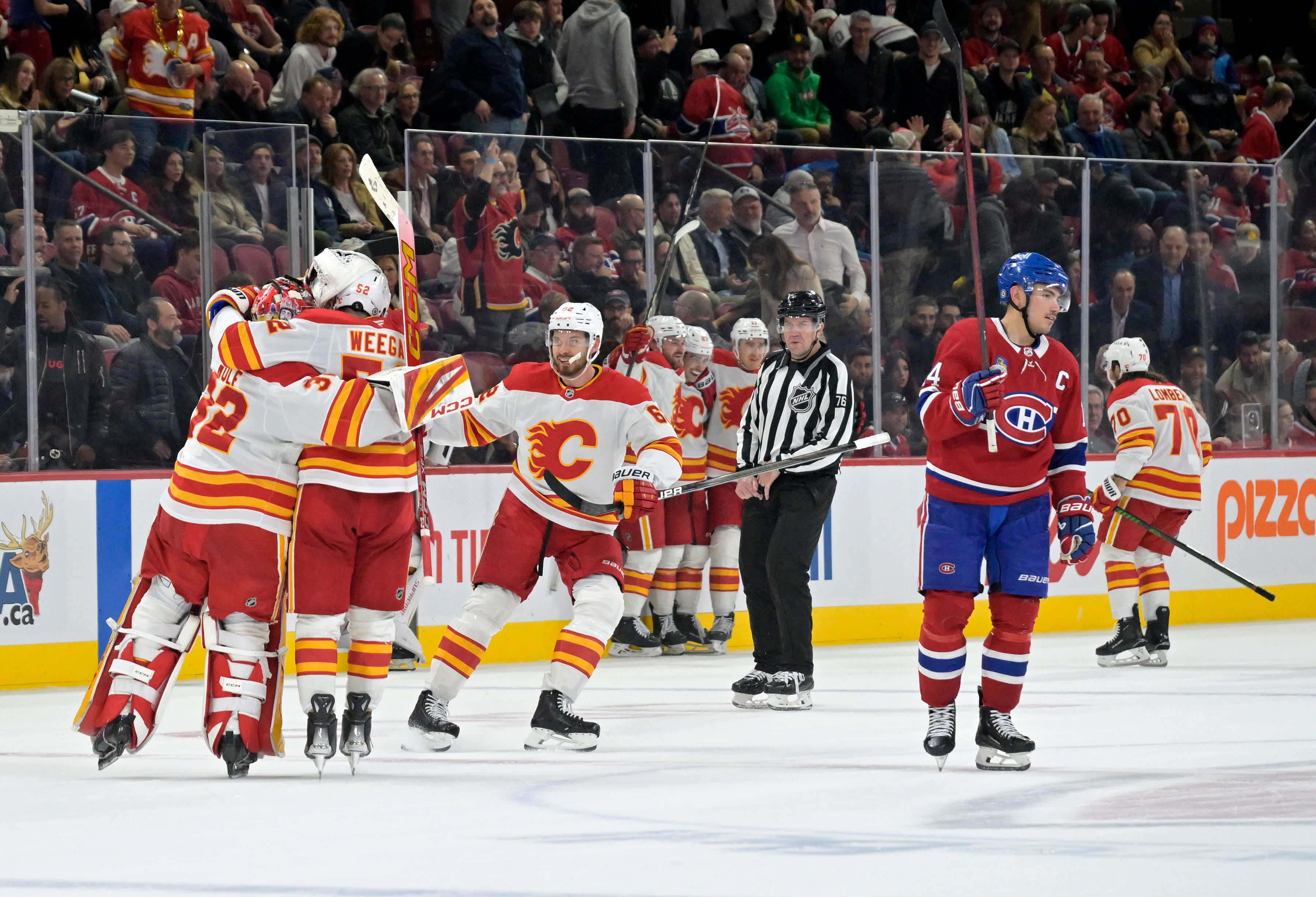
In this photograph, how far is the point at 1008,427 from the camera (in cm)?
470

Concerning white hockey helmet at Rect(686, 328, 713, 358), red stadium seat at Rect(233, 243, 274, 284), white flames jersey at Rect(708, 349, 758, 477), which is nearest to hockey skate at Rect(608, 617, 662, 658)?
white flames jersey at Rect(708, 349, 758, 477)

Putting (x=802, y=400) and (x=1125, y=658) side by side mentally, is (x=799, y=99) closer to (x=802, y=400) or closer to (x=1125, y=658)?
(x=1125, y=658)

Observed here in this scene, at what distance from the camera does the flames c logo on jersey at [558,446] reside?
5359 mm

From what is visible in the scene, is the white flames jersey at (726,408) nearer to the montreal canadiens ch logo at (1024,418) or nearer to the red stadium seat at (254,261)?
the red stadium seat at (254,261)

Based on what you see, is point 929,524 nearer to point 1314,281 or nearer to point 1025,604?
point 1025,604

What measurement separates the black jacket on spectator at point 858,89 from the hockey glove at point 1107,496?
356 centimetres

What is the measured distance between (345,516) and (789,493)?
2260mm

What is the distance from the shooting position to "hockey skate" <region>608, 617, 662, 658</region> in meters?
8.51

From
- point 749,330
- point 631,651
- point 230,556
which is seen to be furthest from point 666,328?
point 230,556

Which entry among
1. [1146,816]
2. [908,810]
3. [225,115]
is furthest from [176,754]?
Result: [225,115]

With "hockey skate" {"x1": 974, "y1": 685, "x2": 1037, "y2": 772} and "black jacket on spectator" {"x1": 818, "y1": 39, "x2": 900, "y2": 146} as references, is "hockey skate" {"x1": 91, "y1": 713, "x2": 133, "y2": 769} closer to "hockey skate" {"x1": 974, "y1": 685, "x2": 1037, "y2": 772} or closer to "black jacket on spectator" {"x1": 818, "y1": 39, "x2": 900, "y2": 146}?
"hockey skate" {"x1": 974, "y1": 685, "x2": 1037, "y2": 772}

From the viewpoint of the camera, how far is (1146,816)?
395 cm

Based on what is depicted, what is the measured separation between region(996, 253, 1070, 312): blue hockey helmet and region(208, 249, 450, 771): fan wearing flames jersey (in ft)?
5.58

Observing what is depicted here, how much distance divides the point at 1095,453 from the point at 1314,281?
1959mm
